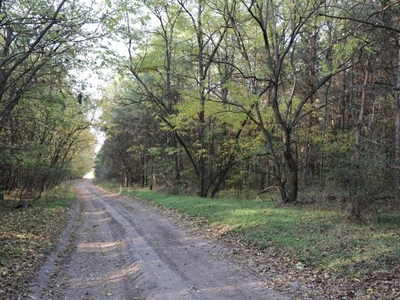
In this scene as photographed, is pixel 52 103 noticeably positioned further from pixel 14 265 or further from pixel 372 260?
pixel 372 260

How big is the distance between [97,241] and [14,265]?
3864 mm

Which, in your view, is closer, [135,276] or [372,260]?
[372,260]

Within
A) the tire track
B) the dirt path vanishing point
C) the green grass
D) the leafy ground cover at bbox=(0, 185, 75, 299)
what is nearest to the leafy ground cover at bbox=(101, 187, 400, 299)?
the green grass

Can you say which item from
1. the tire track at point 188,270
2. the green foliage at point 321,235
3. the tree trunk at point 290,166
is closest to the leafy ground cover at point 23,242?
the tire track at point 188,270

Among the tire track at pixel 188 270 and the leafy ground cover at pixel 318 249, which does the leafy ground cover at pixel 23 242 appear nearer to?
the tire track at pixel 188 270

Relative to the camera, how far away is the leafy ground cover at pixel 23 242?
654cm

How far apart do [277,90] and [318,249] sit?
33.1 feet

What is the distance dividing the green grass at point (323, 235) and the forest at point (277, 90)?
0.99 metres

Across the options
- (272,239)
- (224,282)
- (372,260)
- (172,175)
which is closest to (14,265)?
(224,282)

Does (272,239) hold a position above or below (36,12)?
below

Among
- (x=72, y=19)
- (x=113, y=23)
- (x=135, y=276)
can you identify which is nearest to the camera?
(x=135, y=276)

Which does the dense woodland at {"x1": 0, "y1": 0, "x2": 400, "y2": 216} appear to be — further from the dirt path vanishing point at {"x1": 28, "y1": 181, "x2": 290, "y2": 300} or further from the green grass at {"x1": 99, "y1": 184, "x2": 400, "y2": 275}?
the dirt path vanishing point at {"x1": 28, "y1": 181, "x2": 290, "y2": 300}

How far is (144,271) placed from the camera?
24.3ft

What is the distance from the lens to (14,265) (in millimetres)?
7480
